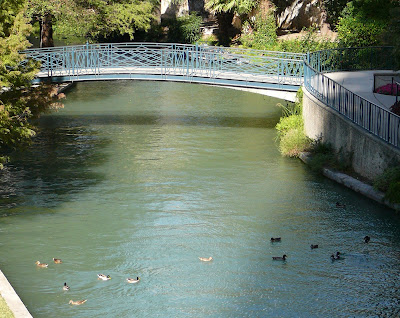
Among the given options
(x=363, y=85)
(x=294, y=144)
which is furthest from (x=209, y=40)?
(x=294, y=144)

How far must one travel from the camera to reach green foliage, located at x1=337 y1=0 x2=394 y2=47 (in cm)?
3362

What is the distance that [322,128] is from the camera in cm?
2280

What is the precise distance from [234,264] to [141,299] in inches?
96.9

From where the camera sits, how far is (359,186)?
19484 millimetres

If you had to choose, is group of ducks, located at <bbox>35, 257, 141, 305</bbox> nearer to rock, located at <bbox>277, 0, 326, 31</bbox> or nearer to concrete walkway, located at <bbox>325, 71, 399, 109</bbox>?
concrete walkway, located at <bbox>325, 71, 399, 109</bbox>

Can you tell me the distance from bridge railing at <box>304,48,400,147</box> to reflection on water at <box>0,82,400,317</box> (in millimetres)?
1945

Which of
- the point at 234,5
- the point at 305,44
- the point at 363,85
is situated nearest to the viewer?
the point at 363,85

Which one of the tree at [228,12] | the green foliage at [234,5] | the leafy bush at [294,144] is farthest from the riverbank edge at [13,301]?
the tree at [228,12]

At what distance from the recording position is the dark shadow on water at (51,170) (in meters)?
19.2

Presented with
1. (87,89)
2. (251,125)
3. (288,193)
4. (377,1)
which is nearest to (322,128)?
(288,193)

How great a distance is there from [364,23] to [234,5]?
35.6ft

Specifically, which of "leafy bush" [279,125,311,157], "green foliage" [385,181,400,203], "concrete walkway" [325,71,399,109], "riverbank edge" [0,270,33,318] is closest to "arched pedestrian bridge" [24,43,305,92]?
"concrete walkway" [325,71,399,109]

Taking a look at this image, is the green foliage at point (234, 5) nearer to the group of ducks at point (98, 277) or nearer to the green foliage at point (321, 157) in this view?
the green foliage at point (321, 157)

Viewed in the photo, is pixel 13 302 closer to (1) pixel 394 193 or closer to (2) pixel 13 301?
(2) pixel 13 301
